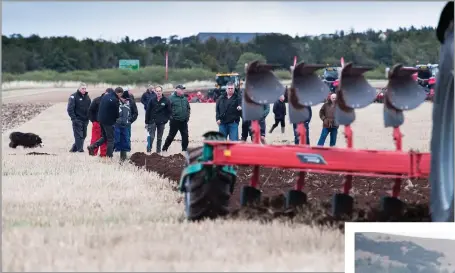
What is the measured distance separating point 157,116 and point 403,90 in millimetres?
5859

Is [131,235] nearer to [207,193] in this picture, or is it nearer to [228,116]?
[207,193]

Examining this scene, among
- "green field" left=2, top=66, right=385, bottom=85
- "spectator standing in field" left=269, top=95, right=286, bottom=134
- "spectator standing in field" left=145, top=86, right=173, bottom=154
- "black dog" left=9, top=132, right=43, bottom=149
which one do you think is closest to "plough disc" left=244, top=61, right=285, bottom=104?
"spectator standing in field" left=269, top=95, right=286, bottom=134

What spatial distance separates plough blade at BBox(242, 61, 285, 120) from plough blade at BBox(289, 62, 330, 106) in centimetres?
10

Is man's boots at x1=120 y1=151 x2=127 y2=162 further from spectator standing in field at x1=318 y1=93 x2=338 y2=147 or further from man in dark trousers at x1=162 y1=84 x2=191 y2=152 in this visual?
spectator standing in field at x1=318 y1=93 x2=338 y2=147

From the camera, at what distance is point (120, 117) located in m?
13.1

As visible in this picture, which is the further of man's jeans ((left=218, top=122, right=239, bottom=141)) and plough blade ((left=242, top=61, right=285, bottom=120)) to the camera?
man's jeans ((left=218, top=122, right=239, bottom=141))

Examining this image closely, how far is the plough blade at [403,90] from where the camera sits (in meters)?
6.89

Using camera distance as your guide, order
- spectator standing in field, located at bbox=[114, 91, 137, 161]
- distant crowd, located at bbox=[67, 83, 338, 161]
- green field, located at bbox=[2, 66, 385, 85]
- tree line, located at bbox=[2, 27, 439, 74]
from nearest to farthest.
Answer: tree line, located at bbox=[2, 27, 439, 74]
green field, located at bbox=[2, 66, 385, 85]
distant crowd, located at bbox=[67, 83, 338, 161]
spectator standing in field, located at bbox=[114, 91, 137, 161]

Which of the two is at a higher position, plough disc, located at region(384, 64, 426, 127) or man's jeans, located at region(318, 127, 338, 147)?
plough disc, located at region(384, 64, 426, 127)

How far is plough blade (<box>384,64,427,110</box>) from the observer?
6891 mm

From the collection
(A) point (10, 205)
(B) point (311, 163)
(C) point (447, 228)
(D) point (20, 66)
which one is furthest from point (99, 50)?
(C) point (447, 228)

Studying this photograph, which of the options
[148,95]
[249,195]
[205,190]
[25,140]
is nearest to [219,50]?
[249,195]

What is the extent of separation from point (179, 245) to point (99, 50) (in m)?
3.33

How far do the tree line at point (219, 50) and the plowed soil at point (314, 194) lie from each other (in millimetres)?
978
